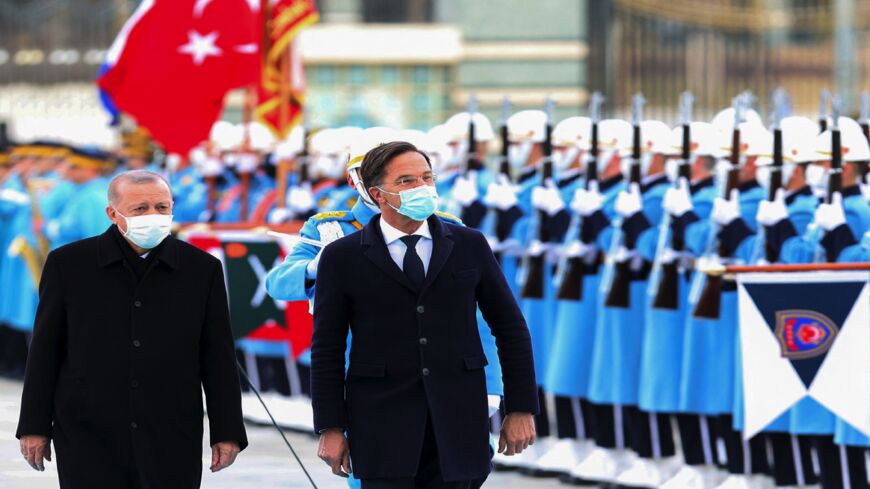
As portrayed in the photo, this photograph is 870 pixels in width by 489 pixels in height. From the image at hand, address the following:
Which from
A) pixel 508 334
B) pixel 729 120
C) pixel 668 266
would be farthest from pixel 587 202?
pixel 508 334

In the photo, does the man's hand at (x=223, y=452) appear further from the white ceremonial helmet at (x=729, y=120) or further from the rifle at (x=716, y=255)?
the white ceremonial helmet at (x=729, y=120)

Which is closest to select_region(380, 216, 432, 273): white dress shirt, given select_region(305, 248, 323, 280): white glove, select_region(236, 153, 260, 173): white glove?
select_region(305, 248, 323, 280): white glove

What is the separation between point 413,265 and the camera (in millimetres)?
5730

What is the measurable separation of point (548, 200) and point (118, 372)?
4604mm

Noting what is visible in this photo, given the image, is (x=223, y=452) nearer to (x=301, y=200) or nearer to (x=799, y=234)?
(x=799, y=234)

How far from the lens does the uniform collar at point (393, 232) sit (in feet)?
A: 19.0

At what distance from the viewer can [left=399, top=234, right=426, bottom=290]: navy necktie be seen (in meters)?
5.71

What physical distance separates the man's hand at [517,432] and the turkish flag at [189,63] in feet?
25.6

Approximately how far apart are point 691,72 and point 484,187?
8.54 m

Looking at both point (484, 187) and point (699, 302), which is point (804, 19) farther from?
point (699, 302)

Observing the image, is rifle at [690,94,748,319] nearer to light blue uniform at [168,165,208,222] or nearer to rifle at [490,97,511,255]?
rifle at [490,97,511,255]

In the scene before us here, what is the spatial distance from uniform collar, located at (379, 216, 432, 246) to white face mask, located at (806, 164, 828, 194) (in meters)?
3.80

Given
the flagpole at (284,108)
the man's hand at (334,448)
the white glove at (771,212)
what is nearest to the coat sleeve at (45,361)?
the man's hand at (334,448)

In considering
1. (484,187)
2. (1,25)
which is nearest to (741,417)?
(484,187)
